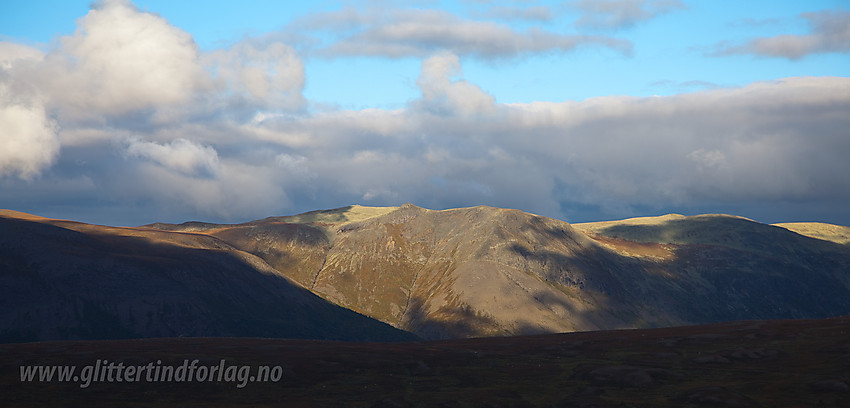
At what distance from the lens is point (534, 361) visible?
13175 cm

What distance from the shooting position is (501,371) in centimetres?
12250

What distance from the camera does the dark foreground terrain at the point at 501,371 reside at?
98.8m

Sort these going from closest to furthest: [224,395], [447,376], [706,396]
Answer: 1. [706,396]
2. [224,395]
3. [447,376]

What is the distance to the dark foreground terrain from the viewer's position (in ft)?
324

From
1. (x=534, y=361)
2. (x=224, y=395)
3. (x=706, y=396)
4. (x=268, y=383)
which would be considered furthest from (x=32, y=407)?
(x=706, y=396)

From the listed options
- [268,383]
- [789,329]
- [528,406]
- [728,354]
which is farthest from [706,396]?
[268,383]

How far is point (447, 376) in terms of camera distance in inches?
A: 4705

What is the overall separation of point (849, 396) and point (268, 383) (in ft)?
280

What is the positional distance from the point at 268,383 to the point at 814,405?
79788mm

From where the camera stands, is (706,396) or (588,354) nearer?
(706,396)

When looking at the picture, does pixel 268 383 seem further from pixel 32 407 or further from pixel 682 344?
pixel 682 344

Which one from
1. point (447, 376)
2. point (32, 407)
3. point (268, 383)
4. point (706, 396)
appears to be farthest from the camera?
point (447, 376)

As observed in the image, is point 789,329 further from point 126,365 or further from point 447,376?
point 126,365

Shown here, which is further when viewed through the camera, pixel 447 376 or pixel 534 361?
pixel 534 361
